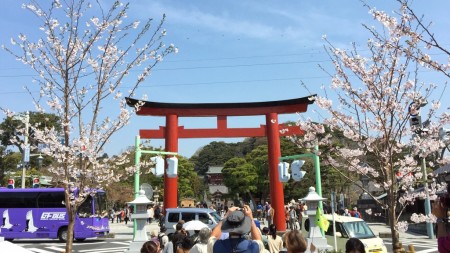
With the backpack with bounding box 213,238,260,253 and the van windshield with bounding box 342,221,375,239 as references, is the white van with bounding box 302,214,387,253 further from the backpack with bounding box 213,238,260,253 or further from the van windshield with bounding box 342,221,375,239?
the backpack with bounding box 213,238,260,253

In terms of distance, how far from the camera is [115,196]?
41375 mm

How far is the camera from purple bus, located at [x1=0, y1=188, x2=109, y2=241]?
63.7 feet

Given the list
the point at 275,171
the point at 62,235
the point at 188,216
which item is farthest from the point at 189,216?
the point at 62,235

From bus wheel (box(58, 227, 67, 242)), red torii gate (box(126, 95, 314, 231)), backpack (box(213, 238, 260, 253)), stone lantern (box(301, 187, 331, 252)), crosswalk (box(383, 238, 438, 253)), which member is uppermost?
red torii gate (box(126, 95, 314, 231))

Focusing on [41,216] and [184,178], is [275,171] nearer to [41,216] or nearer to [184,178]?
[41,216]

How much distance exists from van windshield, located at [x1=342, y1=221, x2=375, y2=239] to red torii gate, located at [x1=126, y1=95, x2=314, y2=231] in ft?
30.8

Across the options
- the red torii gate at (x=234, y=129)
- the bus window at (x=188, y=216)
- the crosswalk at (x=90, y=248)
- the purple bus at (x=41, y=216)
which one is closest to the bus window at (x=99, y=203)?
the purple bus at (x=41, y=216)

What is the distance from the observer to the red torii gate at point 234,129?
806 inches

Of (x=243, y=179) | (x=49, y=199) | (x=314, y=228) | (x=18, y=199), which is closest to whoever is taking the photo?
(x=314, y=228)

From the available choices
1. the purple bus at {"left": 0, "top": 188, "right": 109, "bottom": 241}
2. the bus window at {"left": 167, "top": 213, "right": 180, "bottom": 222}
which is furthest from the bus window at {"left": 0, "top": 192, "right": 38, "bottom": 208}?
the bus window at {"left": 167, "top": 213, "right": 180, "bottom": 222}

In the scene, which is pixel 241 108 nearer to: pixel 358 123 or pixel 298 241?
pixel 358 123

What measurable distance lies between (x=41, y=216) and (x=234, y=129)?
435 inches

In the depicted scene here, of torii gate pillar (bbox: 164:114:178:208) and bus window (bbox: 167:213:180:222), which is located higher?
torii gate pillar (bbox: 164:114:178:208)

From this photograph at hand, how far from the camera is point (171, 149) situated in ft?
66.6
